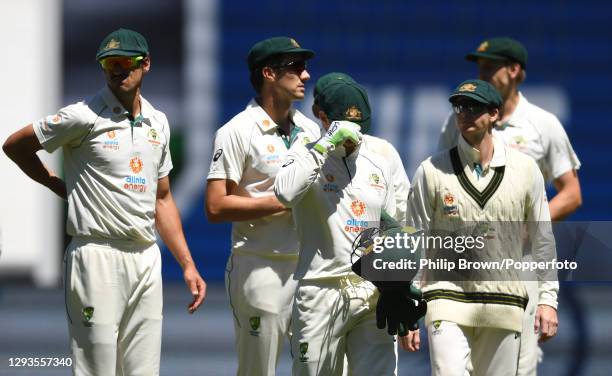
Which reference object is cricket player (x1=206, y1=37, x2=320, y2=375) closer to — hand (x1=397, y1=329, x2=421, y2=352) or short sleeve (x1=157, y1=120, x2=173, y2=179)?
short sleeve (x1=157, y1=120, x2=173, y2=179)

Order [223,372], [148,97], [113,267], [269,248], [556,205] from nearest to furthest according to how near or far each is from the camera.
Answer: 1. [113,267]
2. [269,248]
3. [556,205]
4. [223,372]
5. [148,97]

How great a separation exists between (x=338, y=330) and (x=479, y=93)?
122 centimetres

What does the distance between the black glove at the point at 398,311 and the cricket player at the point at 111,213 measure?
100 centimetres

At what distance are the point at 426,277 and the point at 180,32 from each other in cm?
453

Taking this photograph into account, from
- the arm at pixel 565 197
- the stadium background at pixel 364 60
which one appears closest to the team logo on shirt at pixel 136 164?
the arm at pixel 565 197

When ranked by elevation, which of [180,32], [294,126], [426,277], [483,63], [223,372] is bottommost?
[223,372]

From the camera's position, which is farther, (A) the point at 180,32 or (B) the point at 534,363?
(A) the point at 180,32

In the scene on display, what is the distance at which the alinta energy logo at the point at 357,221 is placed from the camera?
535 centimetres

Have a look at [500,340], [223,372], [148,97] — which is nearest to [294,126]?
[500,340]

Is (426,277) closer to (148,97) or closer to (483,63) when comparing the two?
(483,63)

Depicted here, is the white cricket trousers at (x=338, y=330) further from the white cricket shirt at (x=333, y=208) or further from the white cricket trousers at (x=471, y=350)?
the white cricket trousers at (x=471, y=350)

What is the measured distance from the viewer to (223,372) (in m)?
7.71

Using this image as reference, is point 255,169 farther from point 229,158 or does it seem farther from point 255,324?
point 255,324

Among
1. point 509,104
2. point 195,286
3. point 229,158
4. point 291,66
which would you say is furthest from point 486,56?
point 195,286
